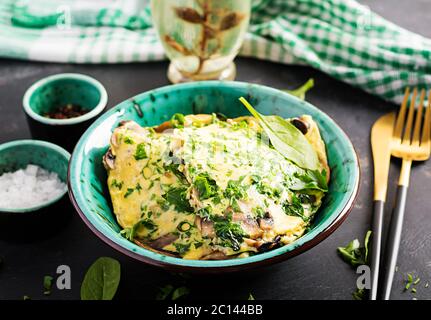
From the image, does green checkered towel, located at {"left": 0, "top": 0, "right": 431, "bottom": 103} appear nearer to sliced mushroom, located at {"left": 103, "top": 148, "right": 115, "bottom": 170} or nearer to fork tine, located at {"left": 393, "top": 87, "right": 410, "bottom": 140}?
fork tine, located at {"left": 393, "top": 87, "right": 410, "bottom": 140}

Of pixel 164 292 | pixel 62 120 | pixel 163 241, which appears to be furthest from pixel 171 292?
pixel 62 120

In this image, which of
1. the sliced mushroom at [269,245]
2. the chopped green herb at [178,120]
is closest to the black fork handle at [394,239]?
the sliced mushroom at [269,245]

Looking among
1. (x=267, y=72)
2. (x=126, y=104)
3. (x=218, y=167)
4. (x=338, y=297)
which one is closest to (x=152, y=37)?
(x=267, y=72)

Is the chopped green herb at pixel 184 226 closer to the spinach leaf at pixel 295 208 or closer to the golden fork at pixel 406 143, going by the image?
the spinach leaf at pixel 295 208

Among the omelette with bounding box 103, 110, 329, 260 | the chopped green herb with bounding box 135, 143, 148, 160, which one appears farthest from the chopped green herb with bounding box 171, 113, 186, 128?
the chopped green herb with bounding box 135, 143, 148, 160

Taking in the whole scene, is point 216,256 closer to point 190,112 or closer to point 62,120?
point 190,112
